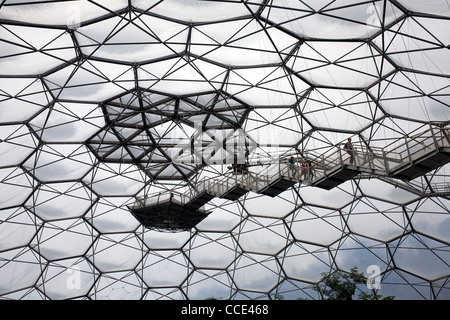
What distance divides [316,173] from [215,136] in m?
11.6

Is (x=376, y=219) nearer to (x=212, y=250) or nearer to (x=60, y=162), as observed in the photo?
(x=212, y=250)

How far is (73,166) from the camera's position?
32312 millimetres

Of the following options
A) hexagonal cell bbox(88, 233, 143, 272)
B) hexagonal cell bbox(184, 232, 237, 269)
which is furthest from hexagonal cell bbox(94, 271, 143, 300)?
hexagonal cell bbox(184, 232, 237, 269)

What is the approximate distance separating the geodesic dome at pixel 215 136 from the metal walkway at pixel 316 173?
25cm

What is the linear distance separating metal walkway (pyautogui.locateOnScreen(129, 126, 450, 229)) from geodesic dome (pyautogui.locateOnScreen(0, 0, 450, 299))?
25 cm

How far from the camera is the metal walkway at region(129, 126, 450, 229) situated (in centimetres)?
1803

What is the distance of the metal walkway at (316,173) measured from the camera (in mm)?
18031

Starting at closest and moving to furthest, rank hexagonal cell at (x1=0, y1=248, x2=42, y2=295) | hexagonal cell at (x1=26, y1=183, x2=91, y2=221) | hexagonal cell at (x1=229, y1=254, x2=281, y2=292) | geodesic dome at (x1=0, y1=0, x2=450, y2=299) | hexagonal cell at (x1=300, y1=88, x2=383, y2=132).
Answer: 1. geodesic dome at (x1=0, y1=0, x2=450, y2=299)
2. hexagonal cell at (x1=300, y1=88, x2=383, y2=132)
3. hexagonal cell at (x1=26, y1=183, x2=91, y2=221)
4. hexagonal cell at (x1=0, y1=248, x2=42, y2=295)
5. hexagonal cell at (x1=229, y1=254, x2=281, y2=292)

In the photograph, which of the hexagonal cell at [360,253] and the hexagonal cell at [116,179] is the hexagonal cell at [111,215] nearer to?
the hexagonal cell at [116,179]

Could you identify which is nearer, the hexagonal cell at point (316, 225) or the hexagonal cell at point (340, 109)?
the hexagonal cell at point (340, 109)

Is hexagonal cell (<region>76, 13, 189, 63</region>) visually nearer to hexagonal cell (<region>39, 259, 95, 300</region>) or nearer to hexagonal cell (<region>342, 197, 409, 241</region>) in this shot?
hexagonal cell (<region>342, 197, 409, 241</region>)

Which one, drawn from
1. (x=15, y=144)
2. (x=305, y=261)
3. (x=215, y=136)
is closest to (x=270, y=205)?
(x=305, y=261)

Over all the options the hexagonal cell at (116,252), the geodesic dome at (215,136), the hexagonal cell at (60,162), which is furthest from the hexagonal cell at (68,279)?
the hexagonal cell at (60,162)
